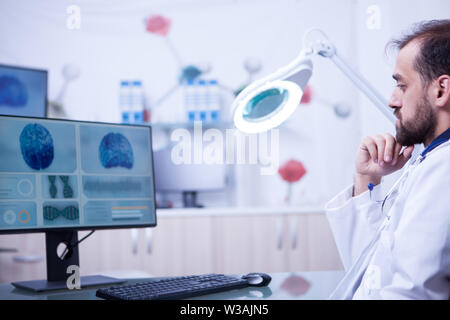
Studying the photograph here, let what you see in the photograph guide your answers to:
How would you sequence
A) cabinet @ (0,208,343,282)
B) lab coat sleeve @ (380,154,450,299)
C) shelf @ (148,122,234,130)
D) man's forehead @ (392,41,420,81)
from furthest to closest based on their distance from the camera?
shelf @ (148,122,234,130) → cabinet @ (0,208,343,282) → man's forehead @ (392,41,420,81) → lab coat sleeve @ (380,154,450,299)

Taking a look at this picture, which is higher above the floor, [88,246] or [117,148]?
[117,148]

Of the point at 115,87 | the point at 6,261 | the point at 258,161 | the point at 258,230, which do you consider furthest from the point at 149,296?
the point at 115,87

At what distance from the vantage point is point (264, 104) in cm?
131

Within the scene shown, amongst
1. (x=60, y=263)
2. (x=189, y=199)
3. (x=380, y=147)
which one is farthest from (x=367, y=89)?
(x=189, y=199)

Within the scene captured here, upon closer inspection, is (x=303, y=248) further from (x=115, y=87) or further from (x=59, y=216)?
(x=59, y=216)

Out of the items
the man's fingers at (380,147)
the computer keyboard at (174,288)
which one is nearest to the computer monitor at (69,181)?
the computer keyboard at (174,288)

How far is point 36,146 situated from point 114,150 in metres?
0.23

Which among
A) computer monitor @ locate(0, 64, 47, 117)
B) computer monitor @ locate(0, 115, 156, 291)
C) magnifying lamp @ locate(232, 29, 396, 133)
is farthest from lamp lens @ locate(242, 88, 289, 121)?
computer monitor @ locate(0, 64, 47, 117)

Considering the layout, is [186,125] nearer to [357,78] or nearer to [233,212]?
[233,212]

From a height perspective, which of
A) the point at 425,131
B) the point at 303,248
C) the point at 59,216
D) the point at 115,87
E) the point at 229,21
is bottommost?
the point at 303,248

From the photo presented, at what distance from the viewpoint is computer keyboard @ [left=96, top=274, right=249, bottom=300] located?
1.07 metres

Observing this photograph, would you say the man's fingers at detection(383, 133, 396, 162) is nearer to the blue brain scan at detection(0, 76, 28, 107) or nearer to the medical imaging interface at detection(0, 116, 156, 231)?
the medical imaging interface at detection(0, 116, 156, 231)

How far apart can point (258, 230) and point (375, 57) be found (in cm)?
150
